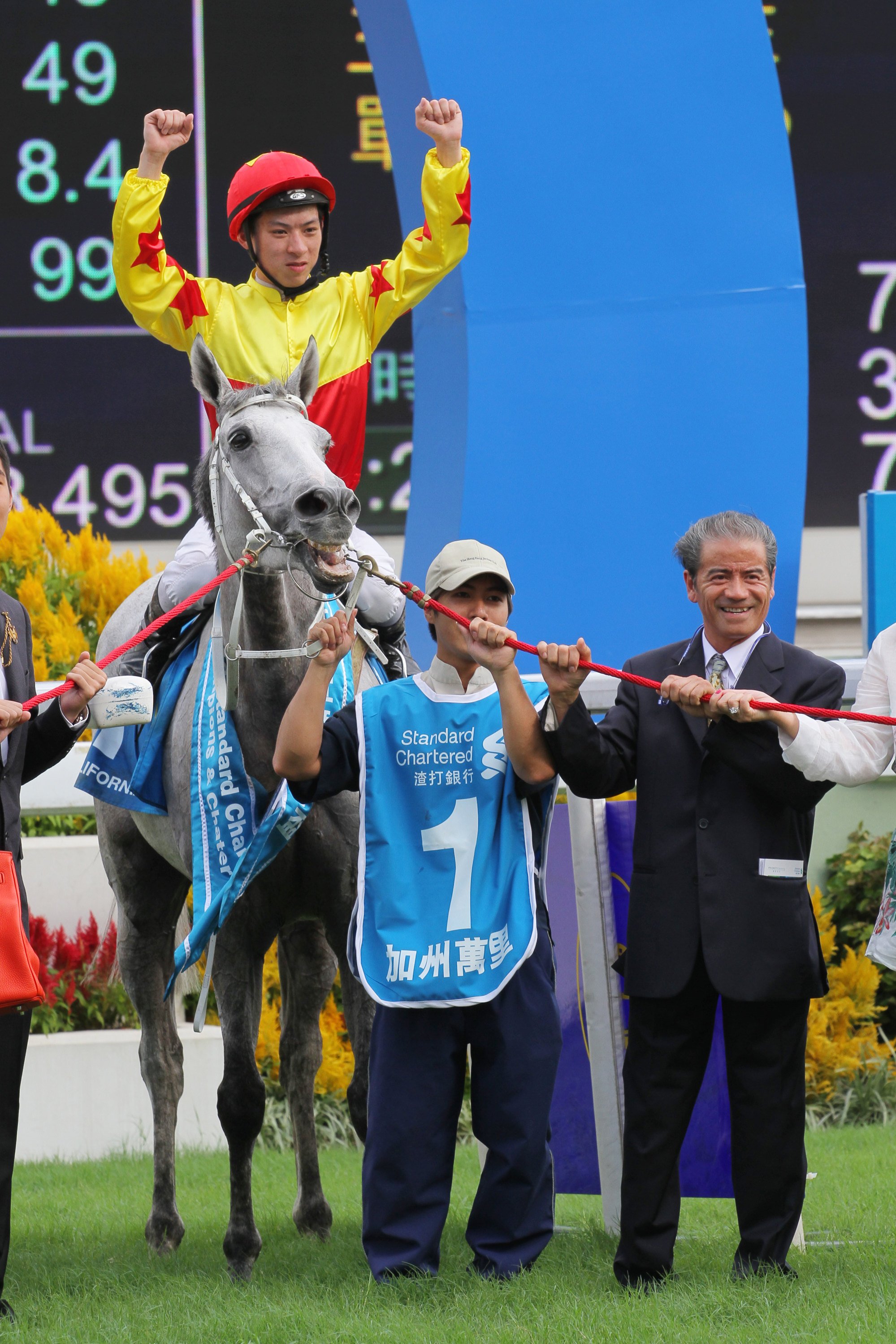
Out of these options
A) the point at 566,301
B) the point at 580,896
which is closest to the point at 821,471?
the point at 566,301

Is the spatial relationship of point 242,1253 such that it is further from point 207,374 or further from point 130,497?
point 130,497

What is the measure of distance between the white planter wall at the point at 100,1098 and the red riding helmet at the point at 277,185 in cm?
328

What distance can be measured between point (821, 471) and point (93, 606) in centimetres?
381

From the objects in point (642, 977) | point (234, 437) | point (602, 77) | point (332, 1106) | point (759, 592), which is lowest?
point (332, 1106)

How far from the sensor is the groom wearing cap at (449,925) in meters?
3.79

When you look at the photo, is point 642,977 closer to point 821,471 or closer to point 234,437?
point 234,437

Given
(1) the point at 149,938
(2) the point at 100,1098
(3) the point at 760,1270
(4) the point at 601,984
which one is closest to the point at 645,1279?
(3) the point at 760,1270

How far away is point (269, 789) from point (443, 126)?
2.02 m

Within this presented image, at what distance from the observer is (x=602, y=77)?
20.2 feet

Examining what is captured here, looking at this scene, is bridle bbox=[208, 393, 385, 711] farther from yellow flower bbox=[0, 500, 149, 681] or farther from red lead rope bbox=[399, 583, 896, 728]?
yellow flower bbox=[0, 500, 149, 681]

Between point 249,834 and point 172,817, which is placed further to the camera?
point 172,817

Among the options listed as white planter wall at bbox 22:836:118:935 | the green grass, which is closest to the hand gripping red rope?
the green grass

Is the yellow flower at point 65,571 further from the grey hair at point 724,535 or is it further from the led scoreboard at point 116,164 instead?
the grey hair at point 724,535

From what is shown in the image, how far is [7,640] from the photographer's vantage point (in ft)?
12.9
